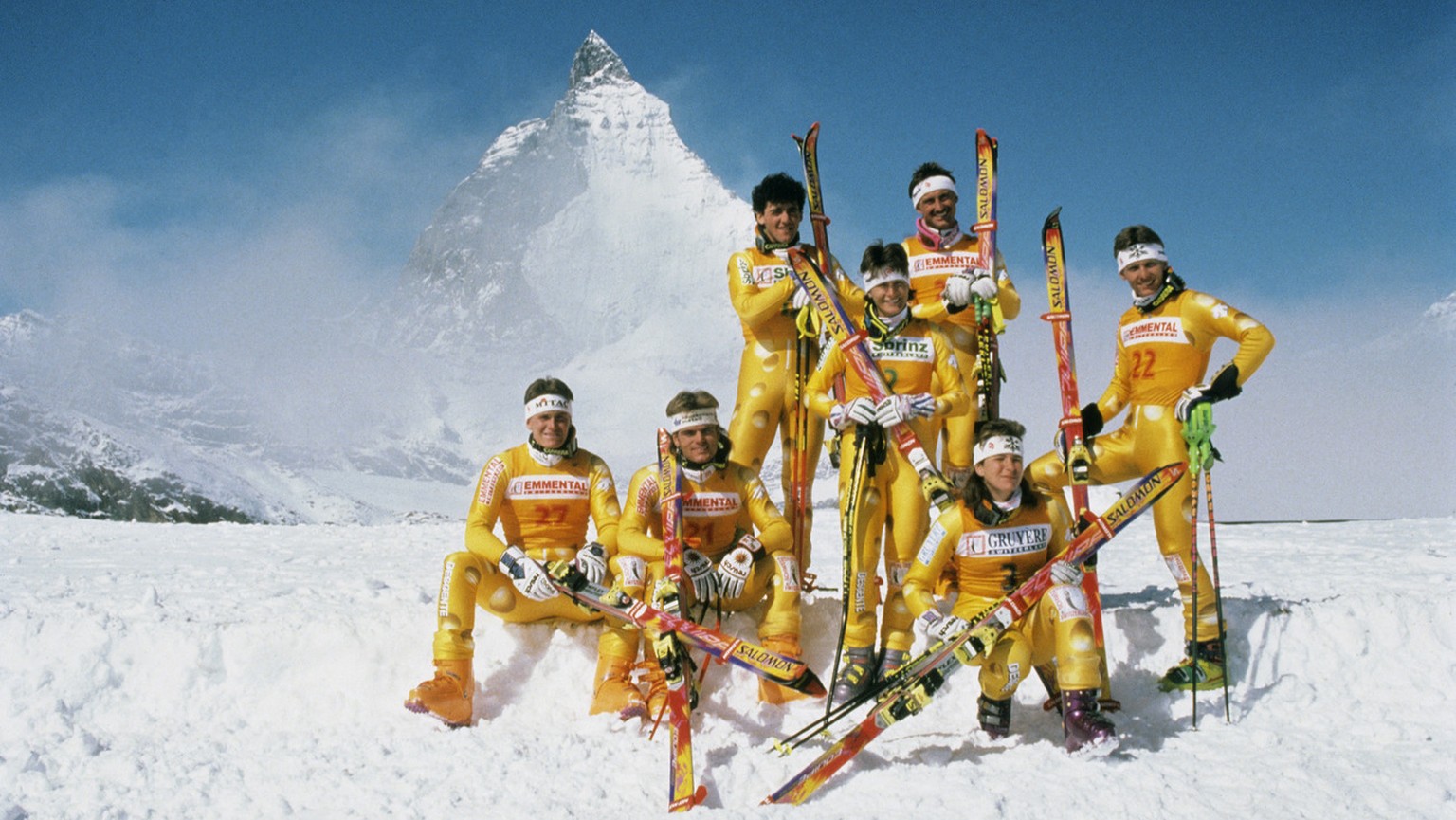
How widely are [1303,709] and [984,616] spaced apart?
2.06 metres

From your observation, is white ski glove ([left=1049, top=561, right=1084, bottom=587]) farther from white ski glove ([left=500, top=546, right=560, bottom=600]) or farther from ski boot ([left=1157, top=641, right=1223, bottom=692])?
white ski glove ([left=500, top=546, right=560, bottom=600])

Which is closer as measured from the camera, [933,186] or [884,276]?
[884,276]

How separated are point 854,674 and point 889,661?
26cm

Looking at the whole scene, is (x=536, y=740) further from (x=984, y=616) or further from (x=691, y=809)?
(x=984, y=616)

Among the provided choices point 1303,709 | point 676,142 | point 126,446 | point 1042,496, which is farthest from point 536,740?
point 676,142

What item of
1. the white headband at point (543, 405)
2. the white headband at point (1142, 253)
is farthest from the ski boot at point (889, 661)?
the white headband at point (1142, 253)

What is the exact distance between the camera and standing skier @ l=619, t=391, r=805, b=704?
5.23 metres

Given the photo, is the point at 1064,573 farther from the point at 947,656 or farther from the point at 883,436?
the point at 883,436

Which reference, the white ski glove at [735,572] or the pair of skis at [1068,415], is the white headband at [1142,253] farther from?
the white ski glove at [735,572]

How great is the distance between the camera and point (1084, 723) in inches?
170

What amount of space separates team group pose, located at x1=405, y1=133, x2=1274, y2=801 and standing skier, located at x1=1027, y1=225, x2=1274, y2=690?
0.5 inches

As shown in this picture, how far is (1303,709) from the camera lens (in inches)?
199

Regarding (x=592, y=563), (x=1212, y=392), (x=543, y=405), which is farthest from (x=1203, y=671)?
(x=543, y=405)

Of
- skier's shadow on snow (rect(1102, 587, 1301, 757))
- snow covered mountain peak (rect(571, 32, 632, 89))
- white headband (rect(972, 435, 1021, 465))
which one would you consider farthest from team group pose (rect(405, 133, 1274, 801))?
snow covered mountain peak (rect(571, 32, 632, 89))
